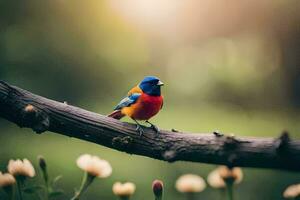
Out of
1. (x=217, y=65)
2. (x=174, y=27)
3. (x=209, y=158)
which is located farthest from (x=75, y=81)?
(x=209, y=158)

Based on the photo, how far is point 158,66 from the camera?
109cm

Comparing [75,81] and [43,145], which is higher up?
[75,81]

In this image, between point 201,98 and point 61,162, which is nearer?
point 61,162

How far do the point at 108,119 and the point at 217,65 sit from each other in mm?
595

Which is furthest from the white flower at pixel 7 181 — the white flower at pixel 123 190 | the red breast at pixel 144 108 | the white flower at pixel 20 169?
the red breast at pixel 144 108

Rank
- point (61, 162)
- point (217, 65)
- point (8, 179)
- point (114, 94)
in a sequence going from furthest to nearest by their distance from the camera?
1. point (217, 65)
2. point (114, 94)
3. point (61, 162)
4. point (8, 179)

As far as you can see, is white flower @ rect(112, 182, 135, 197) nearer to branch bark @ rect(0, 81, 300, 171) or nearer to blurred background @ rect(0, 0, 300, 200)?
branch bark @ rect(0, 81, 300, 171)

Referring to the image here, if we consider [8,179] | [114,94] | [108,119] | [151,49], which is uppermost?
[151,49]

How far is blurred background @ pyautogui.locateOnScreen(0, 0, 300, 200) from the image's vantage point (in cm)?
95

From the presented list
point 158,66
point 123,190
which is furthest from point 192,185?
point 158,66

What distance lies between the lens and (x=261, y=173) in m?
1.00

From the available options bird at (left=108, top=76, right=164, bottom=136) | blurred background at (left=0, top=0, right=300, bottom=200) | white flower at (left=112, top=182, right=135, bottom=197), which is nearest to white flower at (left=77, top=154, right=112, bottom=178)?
white flower at (left=112, top=182, right=135, bottom=197)

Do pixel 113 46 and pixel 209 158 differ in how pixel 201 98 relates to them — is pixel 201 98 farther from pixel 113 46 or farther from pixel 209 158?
pixel 209 158

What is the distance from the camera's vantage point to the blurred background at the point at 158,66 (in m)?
0.95
